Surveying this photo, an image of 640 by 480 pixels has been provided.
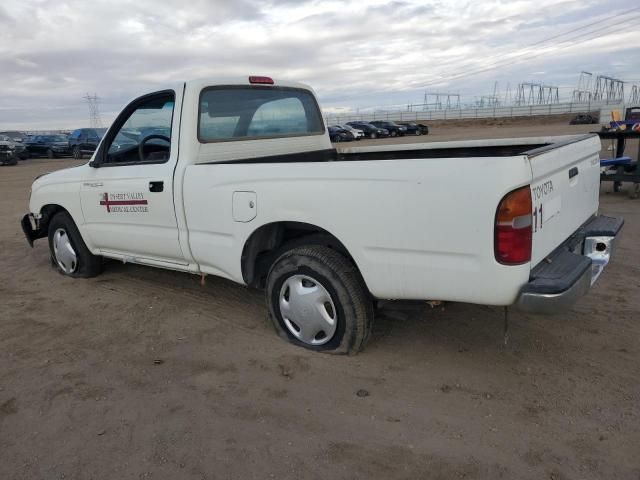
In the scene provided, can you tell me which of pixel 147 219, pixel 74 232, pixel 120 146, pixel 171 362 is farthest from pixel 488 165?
pixel 74 232

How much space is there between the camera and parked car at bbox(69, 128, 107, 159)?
27.3 m

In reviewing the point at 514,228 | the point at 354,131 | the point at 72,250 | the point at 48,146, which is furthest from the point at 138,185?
the point at 354,131

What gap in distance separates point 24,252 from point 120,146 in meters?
3.27

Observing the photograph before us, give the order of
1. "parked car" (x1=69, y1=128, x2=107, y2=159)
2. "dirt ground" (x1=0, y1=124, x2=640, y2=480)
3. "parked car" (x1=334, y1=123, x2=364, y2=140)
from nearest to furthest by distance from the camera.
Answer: "dirt ground" (x1=0, y1=124, x2=640, y2=480), "parked car" (x1=69, y1=128, x2=107, y2=159), "parked car" (x1=334, y1=123, x2=364, y2=140)

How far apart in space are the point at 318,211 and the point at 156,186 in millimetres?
1597

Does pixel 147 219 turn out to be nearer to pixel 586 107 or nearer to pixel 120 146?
pixel 120 146

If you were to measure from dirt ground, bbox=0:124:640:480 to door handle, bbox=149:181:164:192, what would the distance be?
3.55 ft

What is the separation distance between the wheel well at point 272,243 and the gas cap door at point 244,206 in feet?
0.41

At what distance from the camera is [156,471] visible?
2.56 m

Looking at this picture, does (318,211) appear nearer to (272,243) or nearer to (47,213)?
(272,243)

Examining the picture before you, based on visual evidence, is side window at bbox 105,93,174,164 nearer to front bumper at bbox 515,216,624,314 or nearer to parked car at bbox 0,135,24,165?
front bumper at bbox 515,216,624,314

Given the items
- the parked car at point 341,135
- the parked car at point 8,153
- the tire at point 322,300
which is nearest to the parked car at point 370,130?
the parked car at point 341,135

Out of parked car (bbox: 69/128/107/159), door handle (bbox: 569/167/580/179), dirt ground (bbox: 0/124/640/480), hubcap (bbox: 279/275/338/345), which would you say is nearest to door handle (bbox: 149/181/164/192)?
dirt ground (bbox: 0/124/640/480)

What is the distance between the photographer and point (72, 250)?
18.1ft
